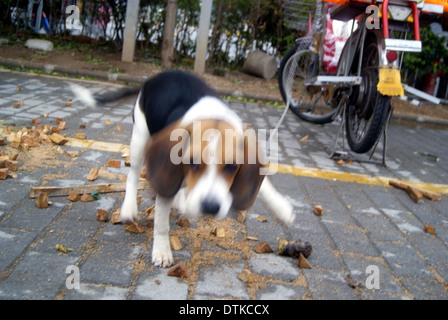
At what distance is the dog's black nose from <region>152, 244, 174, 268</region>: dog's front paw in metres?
0.72

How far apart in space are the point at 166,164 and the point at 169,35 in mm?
7290

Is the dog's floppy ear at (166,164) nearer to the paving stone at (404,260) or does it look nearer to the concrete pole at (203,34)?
the paving stone at (404,260)

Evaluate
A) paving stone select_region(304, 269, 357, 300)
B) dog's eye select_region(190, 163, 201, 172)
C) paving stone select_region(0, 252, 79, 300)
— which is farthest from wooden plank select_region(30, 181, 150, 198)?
paving stone select_region(304, 269, 357, 300)

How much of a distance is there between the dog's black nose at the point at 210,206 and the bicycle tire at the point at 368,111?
10.1 ft

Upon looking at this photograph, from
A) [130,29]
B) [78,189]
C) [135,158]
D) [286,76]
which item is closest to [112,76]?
[130,29]

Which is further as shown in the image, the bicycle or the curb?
the curb

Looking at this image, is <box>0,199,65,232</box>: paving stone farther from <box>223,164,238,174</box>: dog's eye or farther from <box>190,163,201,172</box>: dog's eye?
<box>223,164,238,174</box>: dog's eye

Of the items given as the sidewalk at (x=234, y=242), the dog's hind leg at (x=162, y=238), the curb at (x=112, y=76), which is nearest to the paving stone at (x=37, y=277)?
the sidewalk at (x=234, y=242)

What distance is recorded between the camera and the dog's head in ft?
7.10

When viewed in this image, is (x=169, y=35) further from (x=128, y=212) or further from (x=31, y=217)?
(x=31, y=217)

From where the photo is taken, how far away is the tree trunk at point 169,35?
Answer: 29.1 ft

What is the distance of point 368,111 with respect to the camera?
5.02 metres

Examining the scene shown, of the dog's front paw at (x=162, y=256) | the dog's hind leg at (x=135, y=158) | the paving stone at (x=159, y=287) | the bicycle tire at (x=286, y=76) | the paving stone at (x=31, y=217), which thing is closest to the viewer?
the paving stone at (x=159, y=287)

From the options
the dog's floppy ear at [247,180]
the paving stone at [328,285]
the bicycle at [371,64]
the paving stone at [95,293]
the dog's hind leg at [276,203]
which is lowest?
the paving stone at [95,293]
